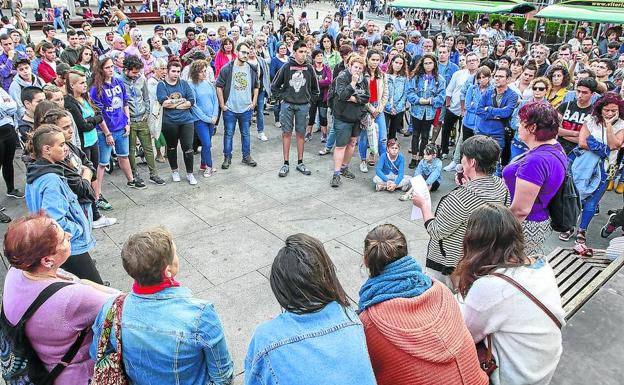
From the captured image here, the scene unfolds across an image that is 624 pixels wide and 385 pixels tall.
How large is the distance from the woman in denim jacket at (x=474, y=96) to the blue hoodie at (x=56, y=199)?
5.31 metres

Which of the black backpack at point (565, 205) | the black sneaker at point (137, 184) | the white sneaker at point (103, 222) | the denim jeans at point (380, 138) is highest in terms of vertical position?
the black backpack at point (565, 205)

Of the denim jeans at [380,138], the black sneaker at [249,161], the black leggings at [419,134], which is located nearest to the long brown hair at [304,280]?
the denim jeans at [380,138]

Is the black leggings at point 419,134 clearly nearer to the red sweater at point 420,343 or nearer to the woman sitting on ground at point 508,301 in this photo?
the woman sitting on ground at point 508,301

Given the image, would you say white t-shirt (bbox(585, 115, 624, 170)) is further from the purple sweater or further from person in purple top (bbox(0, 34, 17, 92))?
person in purple top (bbox(0, 34, 17, 92))

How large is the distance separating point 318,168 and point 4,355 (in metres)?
5.78

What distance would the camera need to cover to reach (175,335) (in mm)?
2070

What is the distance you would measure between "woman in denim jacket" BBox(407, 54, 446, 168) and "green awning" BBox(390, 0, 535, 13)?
9.33 metres

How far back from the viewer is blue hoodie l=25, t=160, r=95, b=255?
3.37 metres

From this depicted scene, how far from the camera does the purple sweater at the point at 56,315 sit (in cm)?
215

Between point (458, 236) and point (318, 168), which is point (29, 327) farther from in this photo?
point (318, 168)

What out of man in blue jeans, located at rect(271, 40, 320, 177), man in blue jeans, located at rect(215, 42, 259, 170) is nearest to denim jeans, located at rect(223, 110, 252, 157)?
man in blue jeans, located at rect(215, 42, 259, 170)

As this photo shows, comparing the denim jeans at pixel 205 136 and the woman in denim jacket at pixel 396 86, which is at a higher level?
the woman in denim jacket at pixel 396 86

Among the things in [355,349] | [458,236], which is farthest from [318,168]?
[355,349]

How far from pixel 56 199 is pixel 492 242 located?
296 cm
